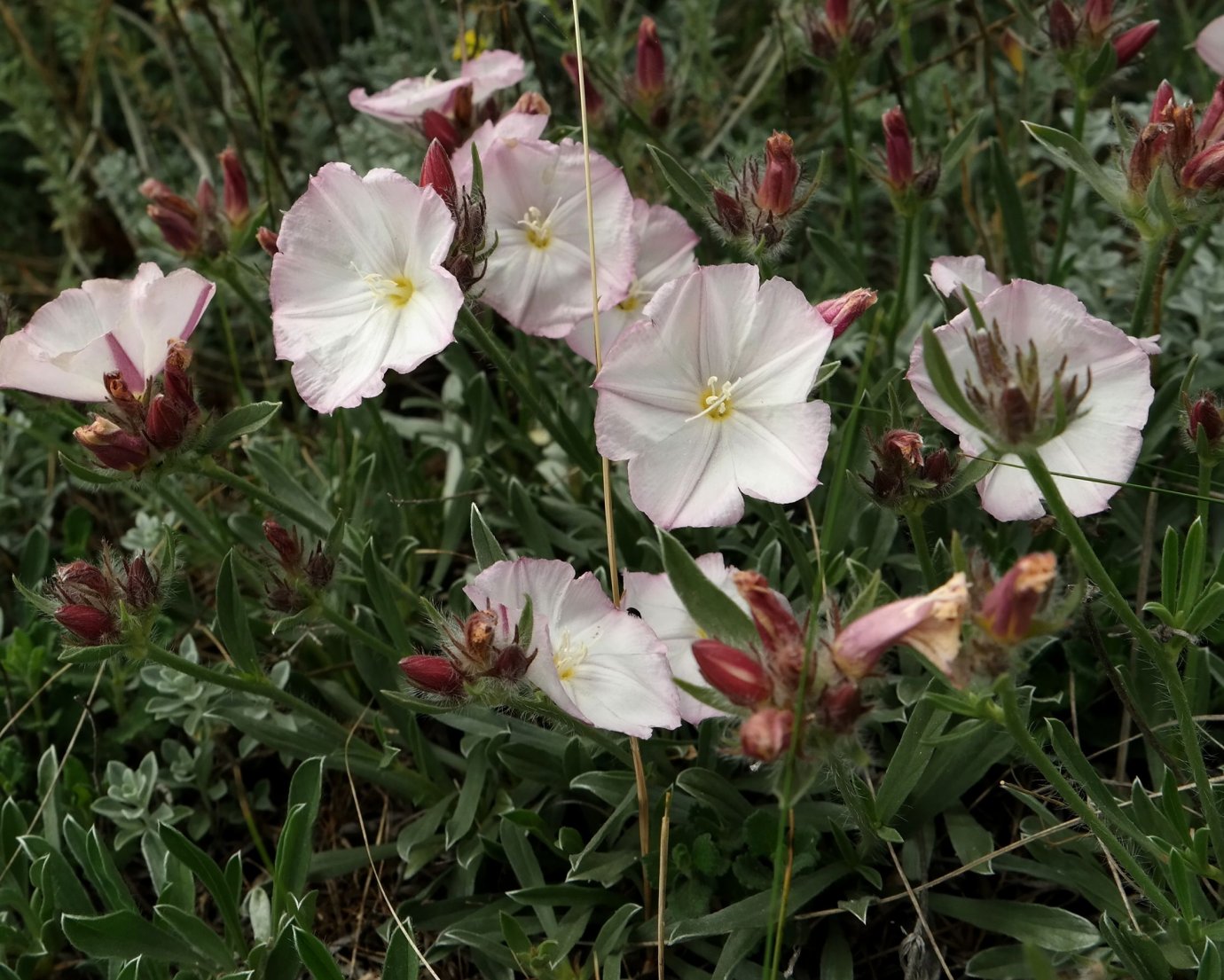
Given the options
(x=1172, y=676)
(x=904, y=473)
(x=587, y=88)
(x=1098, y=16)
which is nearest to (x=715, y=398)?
(x=904, y=473)

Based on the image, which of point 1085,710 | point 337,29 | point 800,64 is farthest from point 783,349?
point 337,29

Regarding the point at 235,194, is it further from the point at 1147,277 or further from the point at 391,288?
the point at 1147,277

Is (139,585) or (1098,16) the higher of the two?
(1098,16)

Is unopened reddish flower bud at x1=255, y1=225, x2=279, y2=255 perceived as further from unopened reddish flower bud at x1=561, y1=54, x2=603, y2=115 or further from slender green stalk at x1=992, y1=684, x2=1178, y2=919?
slender green stalk at x1=992, y1=684, x2=1178, y2=919

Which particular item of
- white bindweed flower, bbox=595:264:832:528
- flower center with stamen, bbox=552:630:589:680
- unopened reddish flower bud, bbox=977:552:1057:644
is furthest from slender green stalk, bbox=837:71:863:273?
unopened reddish flower bud, bbox=977:552:1057:644

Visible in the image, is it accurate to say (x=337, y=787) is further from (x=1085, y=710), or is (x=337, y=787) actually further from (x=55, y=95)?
(x=55, y=95)

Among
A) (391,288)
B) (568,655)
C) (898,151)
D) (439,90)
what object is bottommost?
(568,655)

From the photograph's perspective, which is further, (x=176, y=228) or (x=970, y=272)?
(x=176, y=228)
